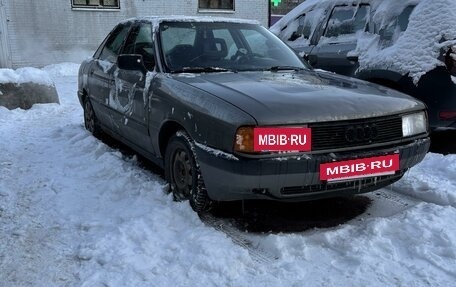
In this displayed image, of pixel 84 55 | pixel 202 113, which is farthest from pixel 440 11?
pixel 84 55

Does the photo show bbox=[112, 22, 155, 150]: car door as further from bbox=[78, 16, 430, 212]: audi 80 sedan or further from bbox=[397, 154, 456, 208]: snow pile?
bbox=[397, 154, 456, 208]: snow pile

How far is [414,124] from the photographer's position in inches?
140

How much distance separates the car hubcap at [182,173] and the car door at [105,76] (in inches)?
57.8

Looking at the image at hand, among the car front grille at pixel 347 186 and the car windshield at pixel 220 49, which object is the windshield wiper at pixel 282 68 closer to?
the car windshield at pixel 220 49

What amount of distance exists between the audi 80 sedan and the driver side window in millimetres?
23

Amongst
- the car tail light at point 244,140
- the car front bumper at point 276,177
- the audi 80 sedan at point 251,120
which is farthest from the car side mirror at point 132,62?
the car tail light at point 244,140

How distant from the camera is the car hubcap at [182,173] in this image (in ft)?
12.0

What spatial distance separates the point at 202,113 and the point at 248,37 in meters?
1.67

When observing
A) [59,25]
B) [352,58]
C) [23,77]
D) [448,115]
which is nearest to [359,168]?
[448,115]

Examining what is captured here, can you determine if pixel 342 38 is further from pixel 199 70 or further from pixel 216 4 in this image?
pixel 216 4

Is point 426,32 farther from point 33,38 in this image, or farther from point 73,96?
point 33,38

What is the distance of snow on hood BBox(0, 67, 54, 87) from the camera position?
7.90 metres

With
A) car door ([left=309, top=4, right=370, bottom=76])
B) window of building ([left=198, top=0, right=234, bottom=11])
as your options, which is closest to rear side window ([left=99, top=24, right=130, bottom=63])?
car door ([left=309, top=4, right=370, bottom=76])

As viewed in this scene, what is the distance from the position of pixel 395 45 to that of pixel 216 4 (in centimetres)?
1116
